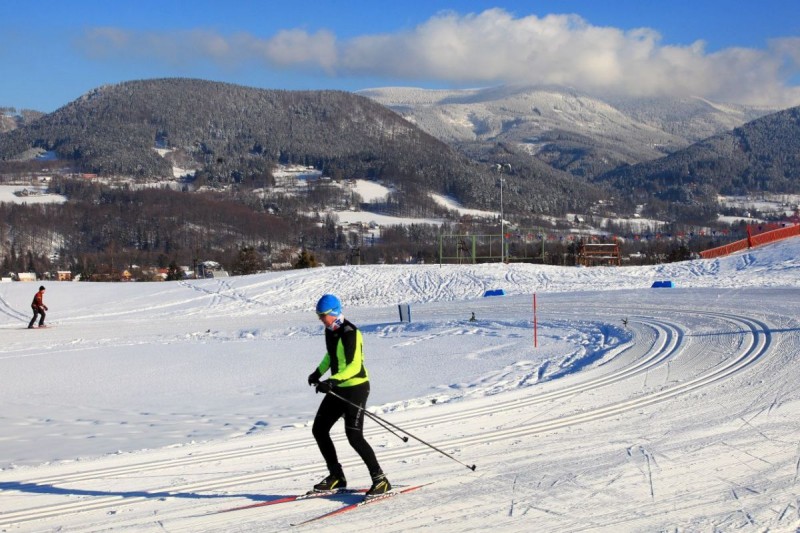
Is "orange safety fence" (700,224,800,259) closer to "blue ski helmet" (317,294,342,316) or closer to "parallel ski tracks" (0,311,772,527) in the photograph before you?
"parallel ski tracks" (0,311,772,527)

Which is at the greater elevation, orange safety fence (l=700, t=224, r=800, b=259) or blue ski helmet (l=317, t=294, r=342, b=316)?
orange safety fence (l=700, t=224, r=800, b=259)

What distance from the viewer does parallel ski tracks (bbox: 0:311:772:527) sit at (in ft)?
28.0

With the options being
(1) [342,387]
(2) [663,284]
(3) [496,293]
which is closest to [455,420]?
(1) [342,387]

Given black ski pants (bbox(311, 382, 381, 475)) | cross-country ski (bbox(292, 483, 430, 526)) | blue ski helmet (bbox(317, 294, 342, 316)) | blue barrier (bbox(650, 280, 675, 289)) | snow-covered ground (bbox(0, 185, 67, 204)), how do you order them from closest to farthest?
cross-country ski (bbox(292, 483, 430, 526)), blue ski helmet (bbox(317, 294, 342, 316)), black ski pants (bbox(311, 382, 381, 475)), blue barrier (bbox(650, 280, 675, 289)), snow-covered ground (bbox(0, 185, 67, 204))

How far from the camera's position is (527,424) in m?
11.4

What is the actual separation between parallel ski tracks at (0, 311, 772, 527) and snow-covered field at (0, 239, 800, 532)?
1.8 inches

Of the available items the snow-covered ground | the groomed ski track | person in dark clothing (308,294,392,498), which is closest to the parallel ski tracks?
the groomed ski track

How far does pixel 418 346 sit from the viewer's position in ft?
74.4

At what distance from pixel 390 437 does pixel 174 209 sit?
186m

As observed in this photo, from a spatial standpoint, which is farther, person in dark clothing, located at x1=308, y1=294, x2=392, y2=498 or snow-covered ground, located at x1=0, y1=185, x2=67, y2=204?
snow-covered ground, located at x1=0, y1=185, x2=67, y2=204

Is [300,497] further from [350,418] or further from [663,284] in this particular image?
[663,284]

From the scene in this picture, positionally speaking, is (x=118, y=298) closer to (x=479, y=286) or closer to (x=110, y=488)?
(x=479, y=286)

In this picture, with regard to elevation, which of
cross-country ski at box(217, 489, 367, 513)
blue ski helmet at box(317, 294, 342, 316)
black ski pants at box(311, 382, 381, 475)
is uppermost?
blue ski helmet at box(317, 294, 342, 316)

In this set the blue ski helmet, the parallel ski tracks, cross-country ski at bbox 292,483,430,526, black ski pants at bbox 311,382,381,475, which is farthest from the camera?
the parallel ski tracks
